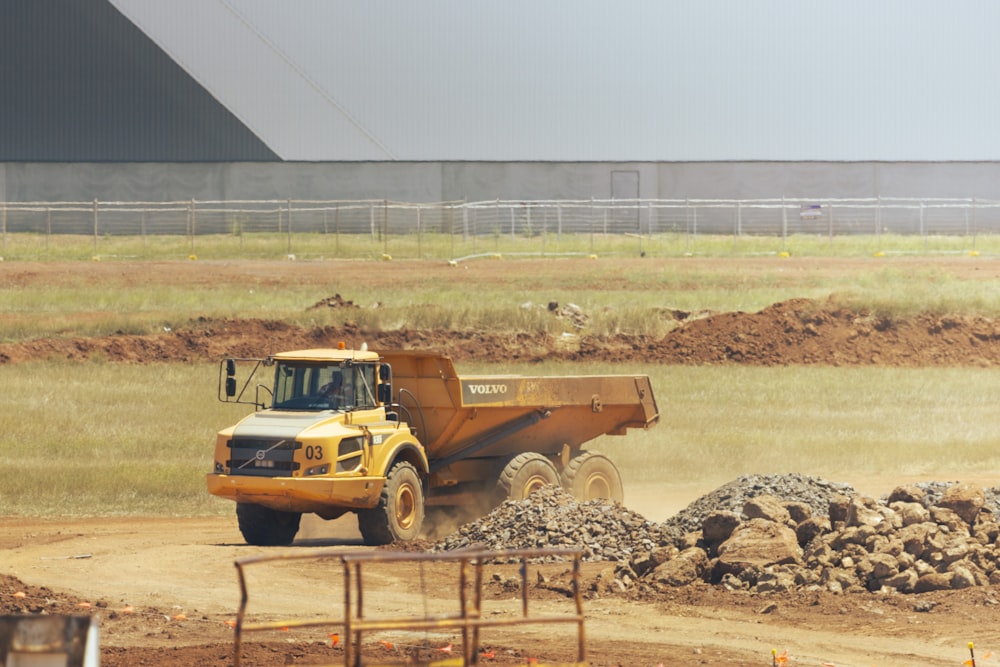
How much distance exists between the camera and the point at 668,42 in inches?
2378

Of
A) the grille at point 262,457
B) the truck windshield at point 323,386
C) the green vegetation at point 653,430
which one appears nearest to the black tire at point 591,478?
the green vegetation at point 653,430

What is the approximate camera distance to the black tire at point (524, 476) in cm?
1891

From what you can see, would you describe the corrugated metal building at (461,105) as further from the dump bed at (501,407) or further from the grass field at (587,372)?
the dump bed at (501,407)

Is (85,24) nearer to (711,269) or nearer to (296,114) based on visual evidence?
(296,114)

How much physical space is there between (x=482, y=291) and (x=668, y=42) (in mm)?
24571

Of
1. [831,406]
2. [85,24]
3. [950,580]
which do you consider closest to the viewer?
[950,580]

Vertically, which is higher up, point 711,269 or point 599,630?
point 711,269

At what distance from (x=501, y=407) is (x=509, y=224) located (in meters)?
37.8

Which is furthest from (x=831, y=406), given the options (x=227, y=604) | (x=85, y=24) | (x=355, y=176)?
(x=85, y=24)

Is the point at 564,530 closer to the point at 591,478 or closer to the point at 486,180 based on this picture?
the point at 591,478

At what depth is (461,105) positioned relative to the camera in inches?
2395

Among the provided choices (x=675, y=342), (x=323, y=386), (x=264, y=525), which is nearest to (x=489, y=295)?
(x=675, y=342)

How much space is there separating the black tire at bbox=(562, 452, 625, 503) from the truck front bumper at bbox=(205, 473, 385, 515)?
3.73 meters

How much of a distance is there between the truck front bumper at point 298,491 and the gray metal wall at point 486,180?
4311 cm
